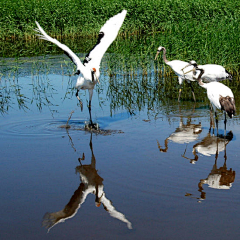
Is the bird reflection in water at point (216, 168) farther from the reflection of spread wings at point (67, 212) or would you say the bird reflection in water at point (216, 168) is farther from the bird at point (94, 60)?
the bird at point (94, 60)

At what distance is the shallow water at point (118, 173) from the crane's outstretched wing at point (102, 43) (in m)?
1.11

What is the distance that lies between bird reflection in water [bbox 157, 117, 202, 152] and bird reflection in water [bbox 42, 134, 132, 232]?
1231mm

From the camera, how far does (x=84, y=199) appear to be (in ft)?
16.0

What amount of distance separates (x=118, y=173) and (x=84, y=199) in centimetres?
86

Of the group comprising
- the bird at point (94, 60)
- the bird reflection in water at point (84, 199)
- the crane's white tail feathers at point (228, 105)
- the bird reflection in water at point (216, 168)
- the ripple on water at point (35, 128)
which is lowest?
the bird reflection in water at point (84, 199)

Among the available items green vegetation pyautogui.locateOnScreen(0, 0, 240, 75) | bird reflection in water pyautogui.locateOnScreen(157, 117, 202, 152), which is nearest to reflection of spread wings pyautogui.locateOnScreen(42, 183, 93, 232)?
bird reflection in water pyautogui.locateOnScreen(157, 117, 202, 152)

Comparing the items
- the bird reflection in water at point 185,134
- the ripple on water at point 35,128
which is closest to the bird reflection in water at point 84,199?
the bird reflection in water at point 185,134

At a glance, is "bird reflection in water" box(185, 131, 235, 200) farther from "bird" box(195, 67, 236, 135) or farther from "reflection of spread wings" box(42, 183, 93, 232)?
"reflection of spread wings" box(42, 183, 93, 232)

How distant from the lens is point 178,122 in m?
8.29

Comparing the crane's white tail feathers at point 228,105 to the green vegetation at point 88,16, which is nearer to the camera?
the crane's white tail feathers at point 228,105

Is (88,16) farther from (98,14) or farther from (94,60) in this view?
(94,60)

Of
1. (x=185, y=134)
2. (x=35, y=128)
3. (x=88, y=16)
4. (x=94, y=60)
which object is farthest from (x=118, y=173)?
(x=88, y=16)

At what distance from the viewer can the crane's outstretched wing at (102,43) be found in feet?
27.4

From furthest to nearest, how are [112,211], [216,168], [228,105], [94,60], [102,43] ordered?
[102,43]
[94,60]
[228,105]
[216,168]
[112,211]
